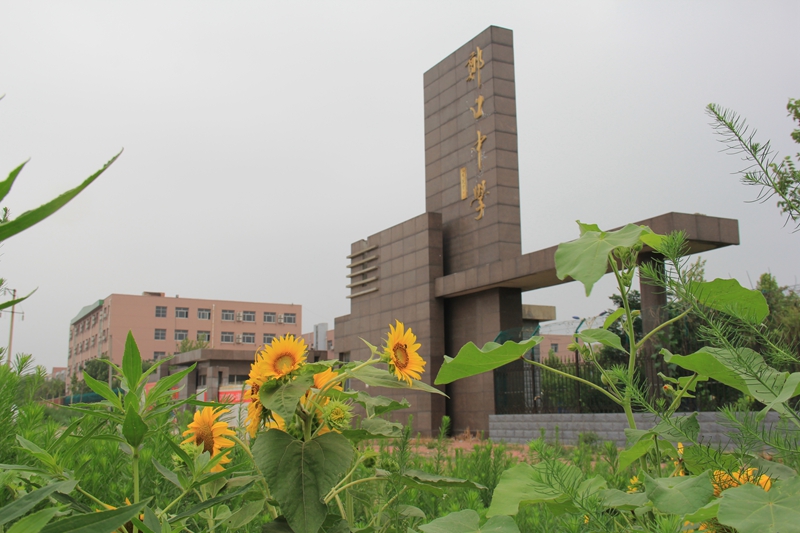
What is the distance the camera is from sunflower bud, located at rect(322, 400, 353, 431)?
1.29 meters

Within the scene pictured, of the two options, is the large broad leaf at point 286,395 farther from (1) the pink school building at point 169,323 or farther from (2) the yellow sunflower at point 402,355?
(1) the pink school building at point 169,323

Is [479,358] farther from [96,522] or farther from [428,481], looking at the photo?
[96,522]

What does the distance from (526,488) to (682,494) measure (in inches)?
15.2

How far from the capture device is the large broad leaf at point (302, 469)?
1.08 meters

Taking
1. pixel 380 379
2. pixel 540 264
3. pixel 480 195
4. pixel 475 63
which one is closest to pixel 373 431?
pixel 380 379

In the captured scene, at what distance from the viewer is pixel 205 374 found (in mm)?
37125

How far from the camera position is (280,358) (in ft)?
Answer: 4.02

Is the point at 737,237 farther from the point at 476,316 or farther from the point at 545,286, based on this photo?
the point at 476,316

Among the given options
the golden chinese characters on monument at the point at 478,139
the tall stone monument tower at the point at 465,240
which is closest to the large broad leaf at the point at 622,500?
the tall stone monument tower at the point at 465,240

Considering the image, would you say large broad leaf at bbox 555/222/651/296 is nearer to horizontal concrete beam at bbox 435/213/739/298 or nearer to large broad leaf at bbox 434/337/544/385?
large broad leaf at bbox 434/337/544/385

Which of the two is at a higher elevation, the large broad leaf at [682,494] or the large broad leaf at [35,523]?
the large broad leaf at [35,523]

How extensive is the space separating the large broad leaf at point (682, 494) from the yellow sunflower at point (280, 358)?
65cm

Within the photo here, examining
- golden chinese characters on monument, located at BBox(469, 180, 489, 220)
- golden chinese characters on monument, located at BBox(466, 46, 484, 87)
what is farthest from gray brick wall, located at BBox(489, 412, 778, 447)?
golden chinese characters on monument, located at BBox(466, 46, 484, 87)

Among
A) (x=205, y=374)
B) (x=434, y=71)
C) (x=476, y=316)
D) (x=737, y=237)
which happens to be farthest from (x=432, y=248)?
(x=205, y=374)
